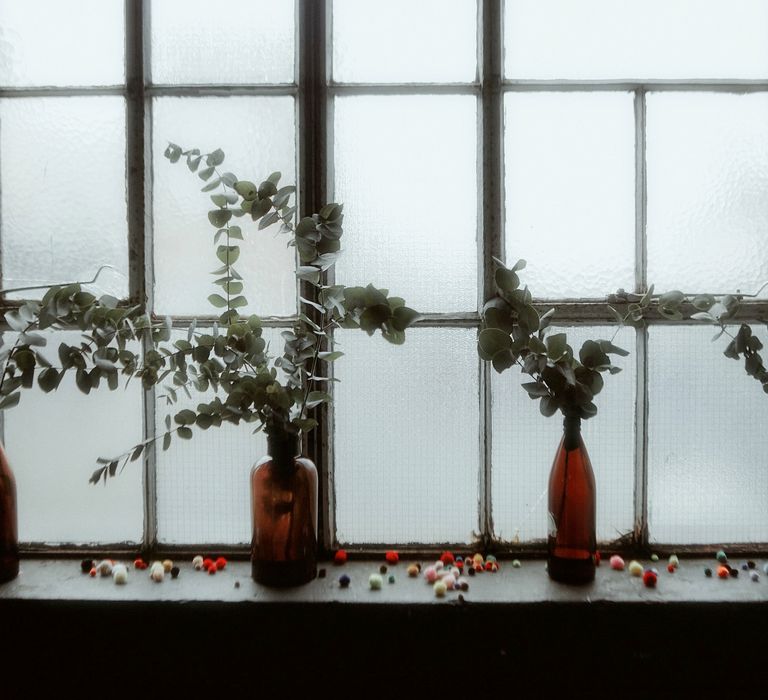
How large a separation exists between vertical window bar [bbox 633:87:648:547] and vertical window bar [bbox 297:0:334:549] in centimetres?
71

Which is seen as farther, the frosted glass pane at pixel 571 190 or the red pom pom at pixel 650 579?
the frosted glass pane at pixel 571 190

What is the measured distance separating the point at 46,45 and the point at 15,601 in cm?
123

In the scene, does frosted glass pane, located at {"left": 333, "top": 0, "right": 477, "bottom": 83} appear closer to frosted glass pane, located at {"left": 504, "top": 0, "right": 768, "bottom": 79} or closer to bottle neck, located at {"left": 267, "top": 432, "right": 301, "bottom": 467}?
frosted glass pane, located at {"left": 504, "top": 0, "right": 768, "bottom": 79}

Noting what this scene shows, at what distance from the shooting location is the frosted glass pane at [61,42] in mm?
1447

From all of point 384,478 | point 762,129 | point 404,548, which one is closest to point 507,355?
point 384,478

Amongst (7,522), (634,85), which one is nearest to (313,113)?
(634,85)

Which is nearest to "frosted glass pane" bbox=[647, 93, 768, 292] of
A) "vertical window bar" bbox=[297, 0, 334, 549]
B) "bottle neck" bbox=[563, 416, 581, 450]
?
"bottle neck" bbox=[563, 416, 581, 450]

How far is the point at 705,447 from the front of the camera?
1427 millimetres

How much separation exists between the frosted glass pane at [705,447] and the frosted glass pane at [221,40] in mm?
1128

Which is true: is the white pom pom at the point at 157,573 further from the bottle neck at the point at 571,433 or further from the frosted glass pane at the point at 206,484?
the bottle neck at the point at 571,433

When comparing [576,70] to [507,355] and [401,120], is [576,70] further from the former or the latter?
[507,355]

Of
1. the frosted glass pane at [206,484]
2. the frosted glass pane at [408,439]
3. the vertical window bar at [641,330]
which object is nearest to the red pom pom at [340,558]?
the frosted glass pane at [408,439]

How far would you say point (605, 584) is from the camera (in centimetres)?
128

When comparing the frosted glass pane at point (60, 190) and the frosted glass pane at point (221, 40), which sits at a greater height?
the frosted glass pane at point (221, 40)
